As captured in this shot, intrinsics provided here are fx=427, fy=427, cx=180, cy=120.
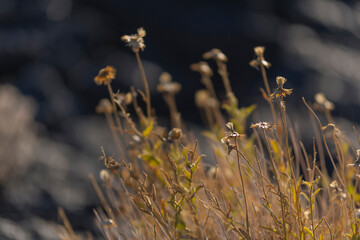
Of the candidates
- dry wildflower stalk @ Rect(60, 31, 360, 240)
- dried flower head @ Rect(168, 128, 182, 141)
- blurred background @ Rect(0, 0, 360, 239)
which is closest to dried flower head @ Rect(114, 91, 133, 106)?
dry wildflower stalk @ Rect(60, 31, 360, 240)

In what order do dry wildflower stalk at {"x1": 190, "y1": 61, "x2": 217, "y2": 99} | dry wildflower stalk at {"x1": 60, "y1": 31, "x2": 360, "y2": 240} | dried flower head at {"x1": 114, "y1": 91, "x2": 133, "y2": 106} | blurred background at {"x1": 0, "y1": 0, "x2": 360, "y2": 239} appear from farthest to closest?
blurred background at {"x1": 0, "y1": 0, "x2": 360, "y2": 239}
dry wildflower stalk at {"x1": 190, "y1": 61, "x2": 217, "y2": 99}
dried flower head at {"x1": 114, "y1": 91, "x2": 133, "y2": 106}
dry wildflower stalk at {"x1": 60, "y1": 31, "x2": 360, "y2": 240}

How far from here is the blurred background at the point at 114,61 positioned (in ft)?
11.0

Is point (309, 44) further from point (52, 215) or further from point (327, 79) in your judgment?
point (52, 215)

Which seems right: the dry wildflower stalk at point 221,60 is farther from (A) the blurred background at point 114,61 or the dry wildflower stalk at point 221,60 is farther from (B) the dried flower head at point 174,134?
(A) the blurred background at point 114,61

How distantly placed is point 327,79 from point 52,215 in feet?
8.52

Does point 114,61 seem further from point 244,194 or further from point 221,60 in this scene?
point 244,194

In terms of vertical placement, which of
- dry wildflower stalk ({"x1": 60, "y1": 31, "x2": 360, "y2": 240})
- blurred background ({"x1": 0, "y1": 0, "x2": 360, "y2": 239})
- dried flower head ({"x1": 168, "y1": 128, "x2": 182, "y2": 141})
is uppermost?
blurred background ({"x1": 0, "y1": 0, "x2": 360, "y2": 239})

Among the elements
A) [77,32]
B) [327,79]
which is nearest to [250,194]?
[327,79]

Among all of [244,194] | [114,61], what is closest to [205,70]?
[244,194]

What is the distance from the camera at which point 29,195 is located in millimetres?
2934

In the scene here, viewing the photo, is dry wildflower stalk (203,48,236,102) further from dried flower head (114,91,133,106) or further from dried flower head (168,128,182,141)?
dried flower head (168,128,182,141)

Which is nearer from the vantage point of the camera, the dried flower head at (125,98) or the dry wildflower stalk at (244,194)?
the dry wildflower stalk at (244,194)

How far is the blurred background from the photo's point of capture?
3.36 m

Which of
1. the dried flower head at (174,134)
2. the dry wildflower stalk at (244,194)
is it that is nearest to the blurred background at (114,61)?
the dry wildflower stalk at (244,194)
